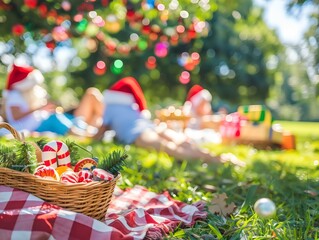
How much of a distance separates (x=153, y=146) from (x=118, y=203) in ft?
Answer: 7.50

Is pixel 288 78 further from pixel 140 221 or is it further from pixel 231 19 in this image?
pixel 140 221

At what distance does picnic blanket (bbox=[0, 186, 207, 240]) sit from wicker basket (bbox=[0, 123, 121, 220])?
0.04m

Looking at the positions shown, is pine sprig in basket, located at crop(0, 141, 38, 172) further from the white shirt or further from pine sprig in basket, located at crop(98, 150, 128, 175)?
the white shirt

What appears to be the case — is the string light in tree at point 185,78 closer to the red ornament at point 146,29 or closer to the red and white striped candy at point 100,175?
the red ornament at point 146,29

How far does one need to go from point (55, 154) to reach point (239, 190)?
1303 mm

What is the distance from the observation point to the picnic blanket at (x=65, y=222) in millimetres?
1786

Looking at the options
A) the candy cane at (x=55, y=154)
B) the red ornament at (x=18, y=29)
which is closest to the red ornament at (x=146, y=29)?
the red ornament at (x=18, y=29)

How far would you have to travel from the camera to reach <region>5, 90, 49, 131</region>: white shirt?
567cm

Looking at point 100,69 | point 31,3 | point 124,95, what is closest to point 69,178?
point 124,95

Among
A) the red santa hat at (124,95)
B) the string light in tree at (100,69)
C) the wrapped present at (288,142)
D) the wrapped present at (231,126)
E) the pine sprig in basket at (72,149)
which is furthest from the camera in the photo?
the string light in tree at (100,69)

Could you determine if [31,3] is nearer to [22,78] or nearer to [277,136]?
[22,78]

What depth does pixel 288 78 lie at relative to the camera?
52.2 meters

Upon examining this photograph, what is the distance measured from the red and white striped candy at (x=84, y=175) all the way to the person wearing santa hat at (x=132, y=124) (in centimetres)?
246

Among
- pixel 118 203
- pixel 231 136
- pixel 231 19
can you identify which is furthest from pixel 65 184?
pixel 231 19
